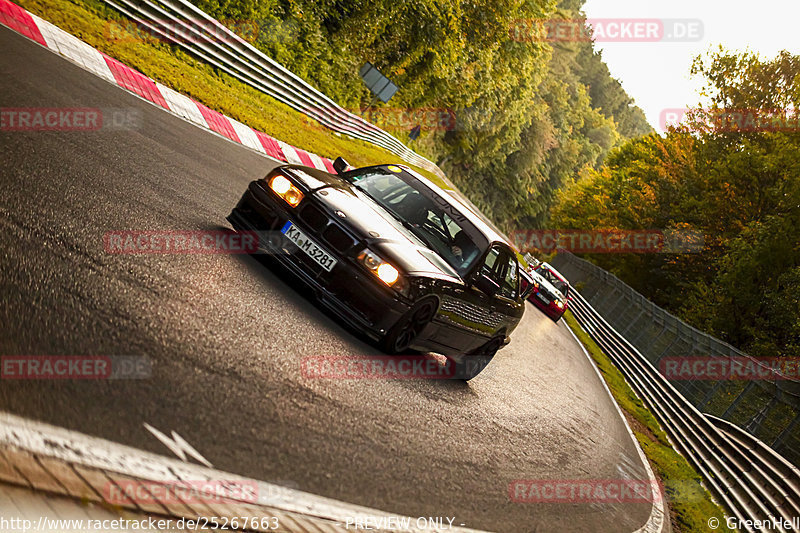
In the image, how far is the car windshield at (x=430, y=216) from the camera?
674 cm

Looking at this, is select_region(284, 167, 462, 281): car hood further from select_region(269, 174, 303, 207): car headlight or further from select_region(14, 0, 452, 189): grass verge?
select_region(14, 0, 452, 189): grass verge

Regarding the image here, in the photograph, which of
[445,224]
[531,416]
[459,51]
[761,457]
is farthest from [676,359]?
[459,51]

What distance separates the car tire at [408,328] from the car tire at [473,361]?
1.58 meters

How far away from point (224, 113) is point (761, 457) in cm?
1159

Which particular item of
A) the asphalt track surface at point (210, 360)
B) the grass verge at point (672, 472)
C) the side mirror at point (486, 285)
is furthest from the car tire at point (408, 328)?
the grass verge at point (672, 472)

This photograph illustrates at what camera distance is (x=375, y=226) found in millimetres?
5977

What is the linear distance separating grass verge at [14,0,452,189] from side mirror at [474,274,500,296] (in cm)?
775

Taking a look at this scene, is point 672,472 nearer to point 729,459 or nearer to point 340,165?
point 729,459

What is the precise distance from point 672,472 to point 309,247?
25.5ft

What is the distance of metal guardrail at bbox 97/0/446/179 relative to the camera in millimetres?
14049

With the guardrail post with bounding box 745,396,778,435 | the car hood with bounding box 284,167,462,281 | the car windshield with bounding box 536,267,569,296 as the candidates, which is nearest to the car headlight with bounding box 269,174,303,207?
the car hood with bounding box 284,167,462,281

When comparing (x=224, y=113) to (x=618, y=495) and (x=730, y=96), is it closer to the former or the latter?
(x=618, y=495)

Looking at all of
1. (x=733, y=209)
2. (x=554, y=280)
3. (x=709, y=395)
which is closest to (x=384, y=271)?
(x=709, y=395)

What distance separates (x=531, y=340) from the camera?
14648 millimetres
